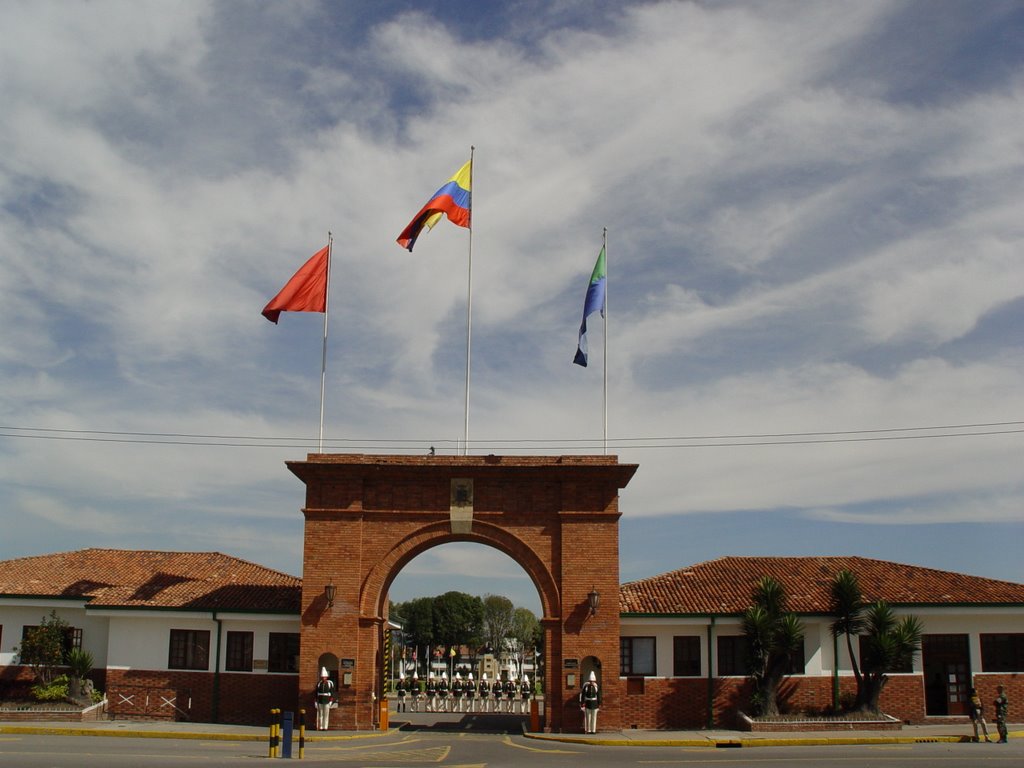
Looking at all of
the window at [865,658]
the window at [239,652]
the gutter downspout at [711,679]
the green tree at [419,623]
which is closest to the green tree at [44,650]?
the window at [239,652]

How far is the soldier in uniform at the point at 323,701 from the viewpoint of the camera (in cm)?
2669

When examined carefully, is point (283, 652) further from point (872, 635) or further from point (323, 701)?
point (872, 635)

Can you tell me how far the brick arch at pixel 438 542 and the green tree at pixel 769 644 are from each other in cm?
555

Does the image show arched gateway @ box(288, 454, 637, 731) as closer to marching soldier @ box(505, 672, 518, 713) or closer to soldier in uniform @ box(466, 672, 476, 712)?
marching soldier @ box(505, 672, 518, 713)

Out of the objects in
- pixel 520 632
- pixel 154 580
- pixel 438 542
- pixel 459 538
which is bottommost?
pixel 520 632

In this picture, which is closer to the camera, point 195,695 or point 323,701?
point 323,701

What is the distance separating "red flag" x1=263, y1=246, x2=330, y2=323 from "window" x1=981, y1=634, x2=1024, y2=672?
71.4 ft

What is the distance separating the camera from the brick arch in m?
27.9

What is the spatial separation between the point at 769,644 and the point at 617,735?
502 cm

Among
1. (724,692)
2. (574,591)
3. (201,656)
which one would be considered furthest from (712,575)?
(201,656)

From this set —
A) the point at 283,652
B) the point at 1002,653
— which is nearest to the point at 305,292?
the point at 283,652

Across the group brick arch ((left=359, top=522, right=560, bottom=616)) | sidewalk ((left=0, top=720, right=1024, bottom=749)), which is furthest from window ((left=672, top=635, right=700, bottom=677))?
brick arch ((left=359, top=522, right=560, bottom=616))

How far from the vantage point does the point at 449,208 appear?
1132 inches

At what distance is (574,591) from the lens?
27781 millimetres
